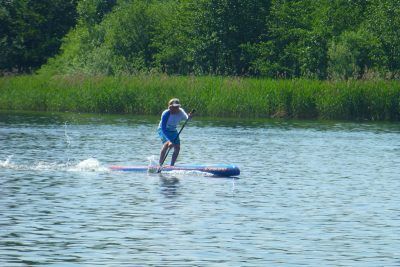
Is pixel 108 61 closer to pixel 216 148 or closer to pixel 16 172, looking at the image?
pixel 216 148

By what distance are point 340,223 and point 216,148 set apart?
17.6 m

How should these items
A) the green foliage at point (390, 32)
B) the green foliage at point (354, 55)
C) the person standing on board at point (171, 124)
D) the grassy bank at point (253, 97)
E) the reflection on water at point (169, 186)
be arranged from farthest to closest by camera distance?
1. the green foliage at point (390, 32)
2. the green foliage at point (354, 55)
3. the grassy bank at point (253, 97)
4. the person standing on board at point (171, 124)
5. the reflection on water at point (169, 186)

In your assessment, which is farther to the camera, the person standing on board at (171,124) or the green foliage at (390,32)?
the green foliage at (390,32)

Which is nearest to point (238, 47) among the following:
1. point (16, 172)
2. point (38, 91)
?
point (38, 91)

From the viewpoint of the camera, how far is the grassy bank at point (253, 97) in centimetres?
5494

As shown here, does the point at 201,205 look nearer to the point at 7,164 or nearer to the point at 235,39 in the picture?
the point at 7,164

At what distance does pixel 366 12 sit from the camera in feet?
221

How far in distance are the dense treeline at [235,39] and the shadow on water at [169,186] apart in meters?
36.5

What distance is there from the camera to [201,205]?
885 inches

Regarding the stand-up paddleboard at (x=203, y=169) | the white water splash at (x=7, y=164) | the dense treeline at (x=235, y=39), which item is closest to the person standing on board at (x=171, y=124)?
the stand-up paddleboard at (x=203, y=169)

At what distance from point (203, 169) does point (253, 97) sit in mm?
26935

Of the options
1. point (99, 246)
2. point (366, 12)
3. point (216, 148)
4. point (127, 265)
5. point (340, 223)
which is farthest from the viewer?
point (366, 12)

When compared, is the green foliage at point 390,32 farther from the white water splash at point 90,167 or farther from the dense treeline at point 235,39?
the white water splash at point 90,167

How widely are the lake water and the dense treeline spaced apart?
2372 cm
